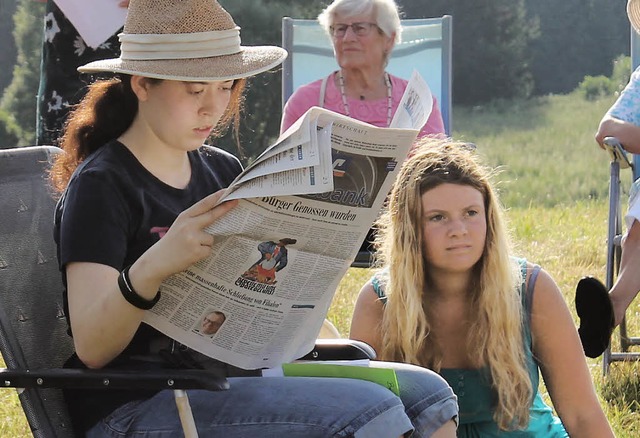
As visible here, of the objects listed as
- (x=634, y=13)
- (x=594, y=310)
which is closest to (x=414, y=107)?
(x=594, y=310)

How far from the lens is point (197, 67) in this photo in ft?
7.43

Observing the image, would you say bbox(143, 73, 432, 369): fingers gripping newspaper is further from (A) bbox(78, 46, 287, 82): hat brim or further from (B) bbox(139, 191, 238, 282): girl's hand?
(A) bbox(78, 46, 287, 82): hat brim

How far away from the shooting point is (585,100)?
1480 centimetres

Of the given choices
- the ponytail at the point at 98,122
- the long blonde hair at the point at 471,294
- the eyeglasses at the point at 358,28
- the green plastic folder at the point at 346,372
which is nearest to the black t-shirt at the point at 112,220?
the ponytail at the point at 98,122

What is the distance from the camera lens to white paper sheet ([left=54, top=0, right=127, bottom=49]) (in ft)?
12.0

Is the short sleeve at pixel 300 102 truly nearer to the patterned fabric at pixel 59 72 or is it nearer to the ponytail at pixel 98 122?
the patterned fabric at pixel 59 72

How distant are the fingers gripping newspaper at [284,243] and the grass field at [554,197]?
4.64 feet

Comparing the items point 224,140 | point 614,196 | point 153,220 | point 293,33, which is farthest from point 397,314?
point 224,140

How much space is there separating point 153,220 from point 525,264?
1.09 m

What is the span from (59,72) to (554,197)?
21.3ft

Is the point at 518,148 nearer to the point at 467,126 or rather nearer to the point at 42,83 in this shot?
the point at 467,126

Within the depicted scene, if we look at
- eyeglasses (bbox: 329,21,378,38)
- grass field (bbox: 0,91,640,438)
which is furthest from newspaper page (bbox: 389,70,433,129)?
eyeglasses (bbox: 329,21,378,38)

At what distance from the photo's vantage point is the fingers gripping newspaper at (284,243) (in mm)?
1982

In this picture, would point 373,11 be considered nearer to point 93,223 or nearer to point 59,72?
point 59,72
